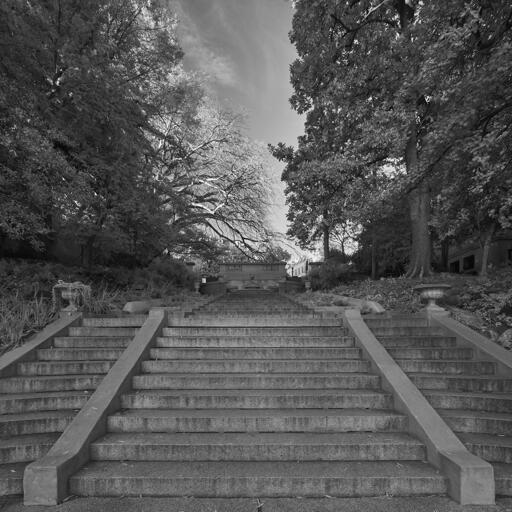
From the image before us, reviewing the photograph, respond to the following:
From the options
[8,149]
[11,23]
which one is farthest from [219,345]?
[11,23]

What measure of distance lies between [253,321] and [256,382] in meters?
1.88

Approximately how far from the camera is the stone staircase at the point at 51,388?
11.0 ft

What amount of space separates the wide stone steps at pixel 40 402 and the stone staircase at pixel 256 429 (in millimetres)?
670

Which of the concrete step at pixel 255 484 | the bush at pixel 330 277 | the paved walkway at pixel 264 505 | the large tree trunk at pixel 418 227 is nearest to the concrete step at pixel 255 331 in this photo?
the concrete step at pixel 255 484

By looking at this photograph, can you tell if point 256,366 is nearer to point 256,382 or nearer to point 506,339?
point 256,382

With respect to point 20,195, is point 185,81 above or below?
above

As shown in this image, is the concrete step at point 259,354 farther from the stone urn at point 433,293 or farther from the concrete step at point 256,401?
the stone urn at point 433,293

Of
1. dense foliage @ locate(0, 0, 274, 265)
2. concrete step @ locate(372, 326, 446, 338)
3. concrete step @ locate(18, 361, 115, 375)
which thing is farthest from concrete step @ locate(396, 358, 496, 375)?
dense foliage @ locate(0, 0, 274, 265)

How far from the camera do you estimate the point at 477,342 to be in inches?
204

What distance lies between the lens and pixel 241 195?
63.9 ft

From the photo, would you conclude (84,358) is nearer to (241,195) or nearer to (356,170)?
(356,170)

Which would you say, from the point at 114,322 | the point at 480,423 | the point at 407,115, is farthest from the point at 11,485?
the point at 407,115

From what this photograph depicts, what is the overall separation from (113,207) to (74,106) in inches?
109

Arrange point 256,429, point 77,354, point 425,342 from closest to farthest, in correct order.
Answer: point 256,429 → point 77,354 → point 425,342
